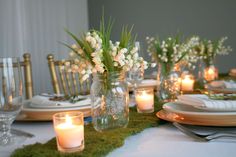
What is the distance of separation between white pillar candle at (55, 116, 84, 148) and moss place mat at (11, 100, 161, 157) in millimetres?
24

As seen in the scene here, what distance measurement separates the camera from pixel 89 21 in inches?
206

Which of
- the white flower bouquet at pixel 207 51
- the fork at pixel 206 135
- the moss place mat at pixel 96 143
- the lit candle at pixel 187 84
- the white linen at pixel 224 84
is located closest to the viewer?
the moss place mat at pixel 96 143

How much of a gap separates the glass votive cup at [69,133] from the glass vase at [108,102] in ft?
0.62

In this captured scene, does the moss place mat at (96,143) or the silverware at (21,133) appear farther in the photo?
the silverware at (21,133)

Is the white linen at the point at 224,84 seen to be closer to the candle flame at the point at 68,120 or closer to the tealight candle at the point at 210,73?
the tealight candle at the point at 210,73

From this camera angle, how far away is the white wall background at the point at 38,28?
10.2ft

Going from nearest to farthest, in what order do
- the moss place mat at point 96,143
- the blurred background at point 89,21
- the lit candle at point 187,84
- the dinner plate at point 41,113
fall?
1. the moss place mat at point 96,143
2. the dinner plate at point 41,113
3. the lit candle at point 187,84
4. the blurred background at point 89,21

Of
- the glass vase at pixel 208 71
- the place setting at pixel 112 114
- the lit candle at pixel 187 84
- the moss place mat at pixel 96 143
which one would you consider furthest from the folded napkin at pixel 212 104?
the glass vase at pixel 208 71

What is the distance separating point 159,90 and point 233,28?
338 centimetres

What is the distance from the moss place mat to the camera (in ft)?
2.41

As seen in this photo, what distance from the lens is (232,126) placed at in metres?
0.96

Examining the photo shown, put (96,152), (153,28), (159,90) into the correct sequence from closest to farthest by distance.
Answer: (96,152), (159,90), (153,28)

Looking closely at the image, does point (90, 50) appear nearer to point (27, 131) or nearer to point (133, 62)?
point (133, 62)

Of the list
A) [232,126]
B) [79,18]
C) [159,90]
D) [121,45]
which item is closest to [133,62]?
[121,45]
